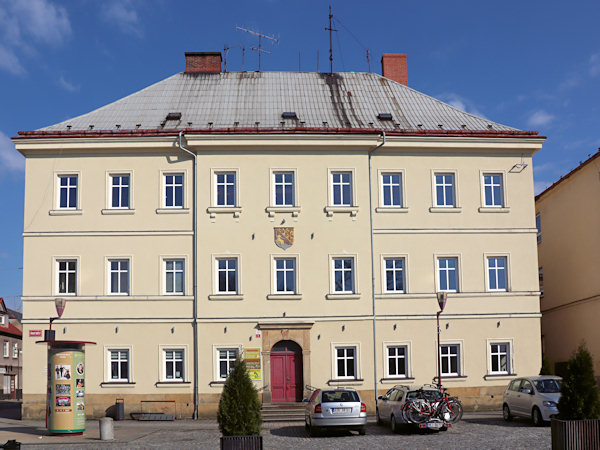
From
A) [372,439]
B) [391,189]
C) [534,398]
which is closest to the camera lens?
[372,439]

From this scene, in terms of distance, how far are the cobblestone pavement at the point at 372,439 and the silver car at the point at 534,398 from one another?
1.23 feet

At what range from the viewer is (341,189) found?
99.1 ft

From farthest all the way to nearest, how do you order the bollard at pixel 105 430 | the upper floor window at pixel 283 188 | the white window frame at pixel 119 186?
the upper floor window at pixel 283 188 < the white window frame at pixel 119 186 < the bollard at pixel 105 430

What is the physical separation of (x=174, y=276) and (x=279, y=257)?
4.15 m

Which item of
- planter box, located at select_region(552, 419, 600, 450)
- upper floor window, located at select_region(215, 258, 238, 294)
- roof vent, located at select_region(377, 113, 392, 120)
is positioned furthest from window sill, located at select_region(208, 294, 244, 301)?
planter box, located at select_region(552, 419, 600, 450)

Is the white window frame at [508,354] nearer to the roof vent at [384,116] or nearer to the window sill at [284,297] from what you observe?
the window sill at [284,297]

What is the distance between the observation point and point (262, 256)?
2942 centimetres

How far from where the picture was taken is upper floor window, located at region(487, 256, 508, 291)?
30.3 meters

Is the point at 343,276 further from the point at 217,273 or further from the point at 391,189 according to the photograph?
the point at 217,273

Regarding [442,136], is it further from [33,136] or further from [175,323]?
[33,136]

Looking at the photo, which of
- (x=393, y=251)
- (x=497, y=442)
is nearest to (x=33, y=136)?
(x=393, y=251)

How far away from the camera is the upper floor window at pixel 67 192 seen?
30.0 meters

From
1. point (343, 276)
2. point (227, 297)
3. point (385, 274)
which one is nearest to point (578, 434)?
point (385, 274)

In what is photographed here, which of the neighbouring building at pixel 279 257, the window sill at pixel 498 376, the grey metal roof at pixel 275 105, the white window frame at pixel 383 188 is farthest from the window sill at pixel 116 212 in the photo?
Answer: the window sill at pixel 498 376
